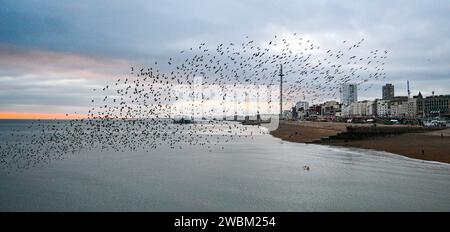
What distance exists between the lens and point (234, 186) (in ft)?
109

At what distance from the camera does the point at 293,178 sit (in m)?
37.2

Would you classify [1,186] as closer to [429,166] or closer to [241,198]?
[241,198]

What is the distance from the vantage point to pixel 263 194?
29891 millimetres

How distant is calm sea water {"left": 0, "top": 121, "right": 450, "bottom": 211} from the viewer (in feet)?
87.3

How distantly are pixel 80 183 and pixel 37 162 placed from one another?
21.0 metres

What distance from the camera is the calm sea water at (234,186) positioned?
26.6m
